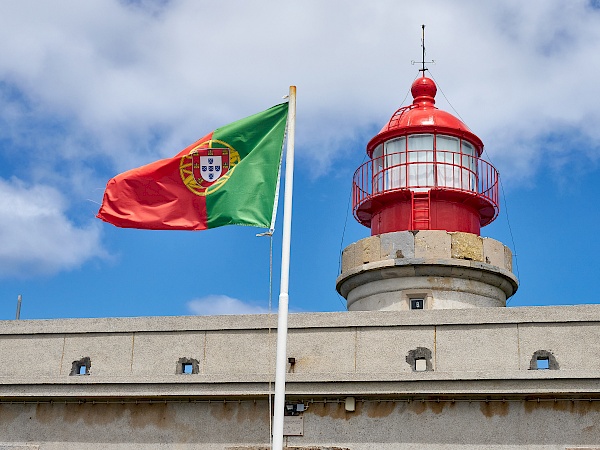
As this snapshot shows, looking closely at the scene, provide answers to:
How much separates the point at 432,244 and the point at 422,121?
2.58 m

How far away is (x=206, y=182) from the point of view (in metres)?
12.3

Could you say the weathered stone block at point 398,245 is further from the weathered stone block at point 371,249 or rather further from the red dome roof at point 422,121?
the red dome roof at point 422,121

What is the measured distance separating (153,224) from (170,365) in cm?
381

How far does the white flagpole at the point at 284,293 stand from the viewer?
36.2ft

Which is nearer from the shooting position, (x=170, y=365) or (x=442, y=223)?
(x=170, y=365)

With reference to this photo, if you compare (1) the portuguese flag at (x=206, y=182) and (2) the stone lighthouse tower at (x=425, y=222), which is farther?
(2) the stone lighthouse tower at (x=425, y=222)

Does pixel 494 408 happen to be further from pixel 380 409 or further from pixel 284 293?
pixel 284 293

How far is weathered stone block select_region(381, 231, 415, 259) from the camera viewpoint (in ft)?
56.3

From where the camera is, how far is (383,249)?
57.1 feet

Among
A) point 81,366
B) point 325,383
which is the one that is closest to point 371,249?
point 325,383

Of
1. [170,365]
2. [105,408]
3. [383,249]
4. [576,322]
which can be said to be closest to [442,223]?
[383,249]

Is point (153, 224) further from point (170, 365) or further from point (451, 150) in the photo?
point (451, 150)

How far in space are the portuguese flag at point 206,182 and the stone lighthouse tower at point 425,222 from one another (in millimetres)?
5371

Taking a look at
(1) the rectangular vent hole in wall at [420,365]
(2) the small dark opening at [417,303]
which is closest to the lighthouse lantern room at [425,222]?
(2) the small dark opening at [417,303]
